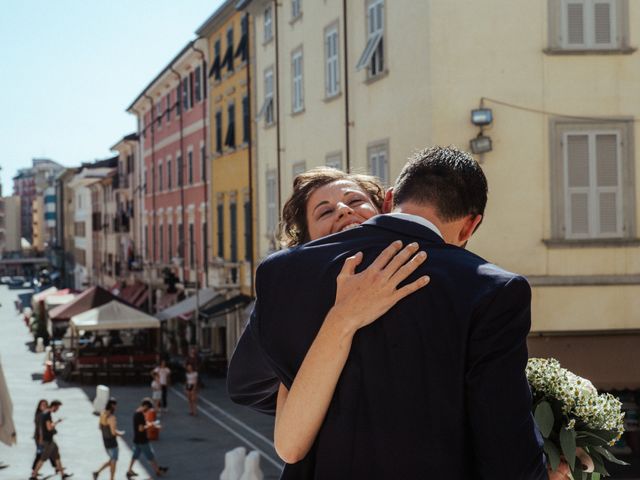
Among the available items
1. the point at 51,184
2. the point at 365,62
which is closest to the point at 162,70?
the point at 365,62

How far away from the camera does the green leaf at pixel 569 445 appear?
10.4 ft

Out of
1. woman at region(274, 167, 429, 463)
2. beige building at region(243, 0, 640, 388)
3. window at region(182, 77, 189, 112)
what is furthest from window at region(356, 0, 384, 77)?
window at region(182, 77, 189, 112)

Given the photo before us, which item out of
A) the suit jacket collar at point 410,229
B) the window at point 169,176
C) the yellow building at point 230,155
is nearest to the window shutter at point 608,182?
the suit jacket collar at point 410,229

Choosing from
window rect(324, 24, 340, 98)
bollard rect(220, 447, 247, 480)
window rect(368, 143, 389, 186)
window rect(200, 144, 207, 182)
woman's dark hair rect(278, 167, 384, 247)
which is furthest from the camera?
window rect(200, 144, 207, 182)

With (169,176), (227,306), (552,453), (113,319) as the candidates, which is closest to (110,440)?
(227,306)

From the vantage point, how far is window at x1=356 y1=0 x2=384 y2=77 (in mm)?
20172

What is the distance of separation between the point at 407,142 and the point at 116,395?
17106 mm

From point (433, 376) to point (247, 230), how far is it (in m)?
31.4

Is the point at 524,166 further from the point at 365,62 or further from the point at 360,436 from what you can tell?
the point at 360,436

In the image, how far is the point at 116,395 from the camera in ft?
107

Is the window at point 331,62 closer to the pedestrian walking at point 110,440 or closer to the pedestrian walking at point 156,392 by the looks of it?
the pedestrian walking at point 110,440

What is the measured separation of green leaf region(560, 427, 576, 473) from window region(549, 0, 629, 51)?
49.7 ft

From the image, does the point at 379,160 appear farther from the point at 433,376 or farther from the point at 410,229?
the point at 433,376

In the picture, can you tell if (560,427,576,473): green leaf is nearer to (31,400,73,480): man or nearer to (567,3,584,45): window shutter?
(567,3,584,45): window shutter
